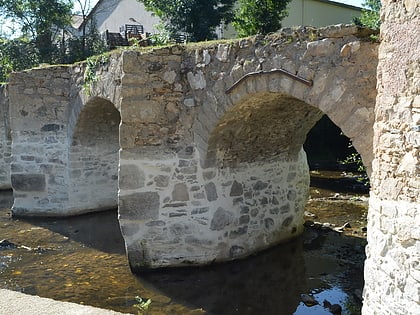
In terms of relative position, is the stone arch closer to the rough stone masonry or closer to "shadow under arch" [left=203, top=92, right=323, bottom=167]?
the rough stone masonry

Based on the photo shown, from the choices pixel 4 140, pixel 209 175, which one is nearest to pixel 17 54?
pixel 4 140

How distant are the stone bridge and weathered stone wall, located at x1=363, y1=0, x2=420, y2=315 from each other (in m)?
0.29

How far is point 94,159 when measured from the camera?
8.73 meters

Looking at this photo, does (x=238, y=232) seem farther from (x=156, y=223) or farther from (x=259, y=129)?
(x=259, y=129)

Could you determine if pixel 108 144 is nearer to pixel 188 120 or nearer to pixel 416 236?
pixel 188 120

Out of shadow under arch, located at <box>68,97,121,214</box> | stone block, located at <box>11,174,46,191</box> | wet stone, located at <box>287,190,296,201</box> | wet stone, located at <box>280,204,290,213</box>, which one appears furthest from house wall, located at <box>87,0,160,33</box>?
wet stone, located at <box>280,204,290,213</box>

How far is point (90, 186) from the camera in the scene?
28.9 ft

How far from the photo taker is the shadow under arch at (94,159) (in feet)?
27.0

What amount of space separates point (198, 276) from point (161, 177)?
1307mm

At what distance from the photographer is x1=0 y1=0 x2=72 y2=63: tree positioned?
698 inches

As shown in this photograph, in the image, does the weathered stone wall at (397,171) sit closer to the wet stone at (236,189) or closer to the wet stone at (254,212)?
the wet stone at (236,189)

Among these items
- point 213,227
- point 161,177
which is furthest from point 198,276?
point 161,177

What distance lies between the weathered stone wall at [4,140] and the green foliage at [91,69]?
460 cm

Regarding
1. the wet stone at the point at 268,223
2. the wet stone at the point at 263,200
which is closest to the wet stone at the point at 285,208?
the wet stone at the point at 268,223
